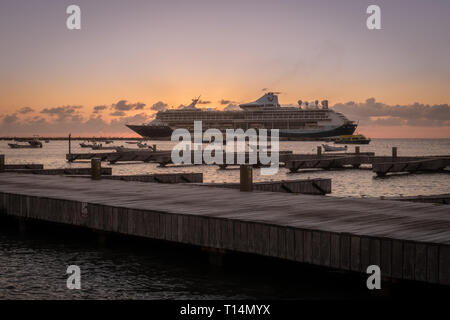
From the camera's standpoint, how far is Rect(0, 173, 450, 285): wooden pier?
8.56m

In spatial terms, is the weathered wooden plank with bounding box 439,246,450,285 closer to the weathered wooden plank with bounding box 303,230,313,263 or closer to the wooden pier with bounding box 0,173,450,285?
the wooden pier with bounding box 0,173,450,285

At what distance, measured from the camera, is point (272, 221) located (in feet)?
34.2

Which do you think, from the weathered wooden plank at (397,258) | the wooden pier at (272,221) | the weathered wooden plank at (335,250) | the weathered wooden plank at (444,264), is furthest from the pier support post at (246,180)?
the weathered wooden plank at (444,264)

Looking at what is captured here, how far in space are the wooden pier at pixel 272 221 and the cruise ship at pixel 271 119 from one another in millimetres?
134596

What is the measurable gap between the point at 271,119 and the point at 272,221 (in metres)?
142

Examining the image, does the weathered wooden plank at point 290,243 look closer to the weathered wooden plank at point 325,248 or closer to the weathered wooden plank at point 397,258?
the weathered wooden plank at point 325,248

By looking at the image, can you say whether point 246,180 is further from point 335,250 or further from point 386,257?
point 386,257

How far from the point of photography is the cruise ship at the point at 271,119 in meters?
148

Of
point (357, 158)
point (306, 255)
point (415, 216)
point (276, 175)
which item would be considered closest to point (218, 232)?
point (306, 255)

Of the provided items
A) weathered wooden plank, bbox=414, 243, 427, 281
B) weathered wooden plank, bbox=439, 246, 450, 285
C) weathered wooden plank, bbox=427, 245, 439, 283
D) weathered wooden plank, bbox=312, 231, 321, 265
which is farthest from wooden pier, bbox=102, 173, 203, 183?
weathered wooden plank, bbox=439, 246, 450, 285

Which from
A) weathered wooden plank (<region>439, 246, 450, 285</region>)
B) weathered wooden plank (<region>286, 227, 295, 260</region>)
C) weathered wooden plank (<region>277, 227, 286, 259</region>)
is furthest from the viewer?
weathered wooden plank (<region>277, 227, 286, 259</region>)

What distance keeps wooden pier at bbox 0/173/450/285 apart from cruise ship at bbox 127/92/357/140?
135 m

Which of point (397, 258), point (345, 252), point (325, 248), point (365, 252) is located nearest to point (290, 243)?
point (325, 248)

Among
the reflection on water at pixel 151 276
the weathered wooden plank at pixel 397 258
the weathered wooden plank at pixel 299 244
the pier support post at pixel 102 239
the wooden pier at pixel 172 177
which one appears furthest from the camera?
the wooden pier at pixel 172 177
